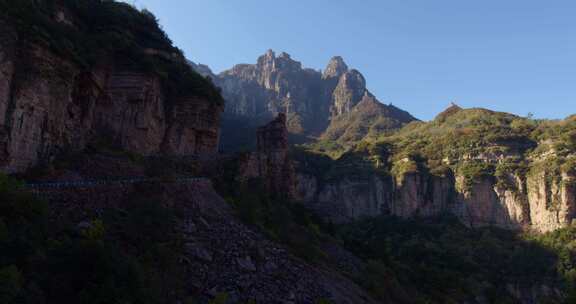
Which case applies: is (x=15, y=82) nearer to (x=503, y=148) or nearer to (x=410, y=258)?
(x=410, y=258)

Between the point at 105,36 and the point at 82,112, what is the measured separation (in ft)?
15.7

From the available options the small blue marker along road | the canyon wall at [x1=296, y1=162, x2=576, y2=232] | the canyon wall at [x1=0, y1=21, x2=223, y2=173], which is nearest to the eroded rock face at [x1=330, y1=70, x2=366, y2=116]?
the canyon wall at [x1=296, y1=162, x2=576, y2=232]

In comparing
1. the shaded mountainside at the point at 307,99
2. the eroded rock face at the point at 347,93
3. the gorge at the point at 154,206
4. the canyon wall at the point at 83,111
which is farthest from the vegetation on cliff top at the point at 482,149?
the canyon wall at the point at 83,111

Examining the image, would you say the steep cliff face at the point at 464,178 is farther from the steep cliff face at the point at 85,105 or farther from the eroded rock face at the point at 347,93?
the eroded rock face at the point at 347,93

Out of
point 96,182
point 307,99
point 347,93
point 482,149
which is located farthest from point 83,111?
point 307,99

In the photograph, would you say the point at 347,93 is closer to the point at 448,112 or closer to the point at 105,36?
the point at 448,112

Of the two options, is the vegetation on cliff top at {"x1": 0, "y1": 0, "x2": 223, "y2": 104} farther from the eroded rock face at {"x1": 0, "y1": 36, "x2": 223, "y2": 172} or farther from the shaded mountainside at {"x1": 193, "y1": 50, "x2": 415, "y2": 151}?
the shaded mountainside at {"x1": 193, "y1": 50, "x2": 415, "y2": 151}

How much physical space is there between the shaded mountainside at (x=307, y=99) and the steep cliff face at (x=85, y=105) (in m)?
79.9

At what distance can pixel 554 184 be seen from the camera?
A: 72188 mm

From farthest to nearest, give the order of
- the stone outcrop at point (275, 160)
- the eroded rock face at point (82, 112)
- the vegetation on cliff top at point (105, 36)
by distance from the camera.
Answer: the stone outcrop at point (275, 160) < the vegetation on cliff top at point (105, 36) < the eroded rock face at point (82, 112)

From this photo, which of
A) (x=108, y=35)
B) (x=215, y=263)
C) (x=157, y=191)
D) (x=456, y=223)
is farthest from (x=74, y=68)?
(x=456, y=223)

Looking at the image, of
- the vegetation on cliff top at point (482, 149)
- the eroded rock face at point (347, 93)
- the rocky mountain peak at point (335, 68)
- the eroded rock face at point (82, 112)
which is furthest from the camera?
the rocky mountain peak at point (335, 68)

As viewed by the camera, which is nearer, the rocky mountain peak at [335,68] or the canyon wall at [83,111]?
the canyon wall at [83,111]

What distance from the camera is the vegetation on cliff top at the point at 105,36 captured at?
19906mm
